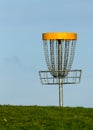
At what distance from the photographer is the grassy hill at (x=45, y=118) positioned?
16453 millimetres

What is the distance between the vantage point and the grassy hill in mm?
16453

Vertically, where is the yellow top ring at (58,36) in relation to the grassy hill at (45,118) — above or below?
below

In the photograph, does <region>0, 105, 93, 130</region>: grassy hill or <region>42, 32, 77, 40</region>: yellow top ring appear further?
<region>42, 32, 77, 40</region>: yellow top ring

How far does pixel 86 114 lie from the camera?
63.6 feet

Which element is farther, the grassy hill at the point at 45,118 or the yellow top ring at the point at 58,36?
the yellow top ring at the point at 58,36

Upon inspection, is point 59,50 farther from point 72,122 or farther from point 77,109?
point 72,122

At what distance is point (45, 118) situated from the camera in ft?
59.3

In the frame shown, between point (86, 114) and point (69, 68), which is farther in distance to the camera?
point (69, 68)

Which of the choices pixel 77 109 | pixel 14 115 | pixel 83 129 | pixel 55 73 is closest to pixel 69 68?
pixel 55 73

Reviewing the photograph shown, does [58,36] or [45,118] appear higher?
[45,118]

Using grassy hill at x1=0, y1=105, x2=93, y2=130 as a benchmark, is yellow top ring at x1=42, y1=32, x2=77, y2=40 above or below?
below

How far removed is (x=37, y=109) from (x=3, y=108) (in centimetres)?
142

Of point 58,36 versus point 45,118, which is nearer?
point 45,118

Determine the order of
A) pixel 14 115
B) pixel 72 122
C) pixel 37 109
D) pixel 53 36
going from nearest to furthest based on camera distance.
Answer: pixel 72 122 → pixel 14 115 → pixel 37 109 → pixel 53 36
